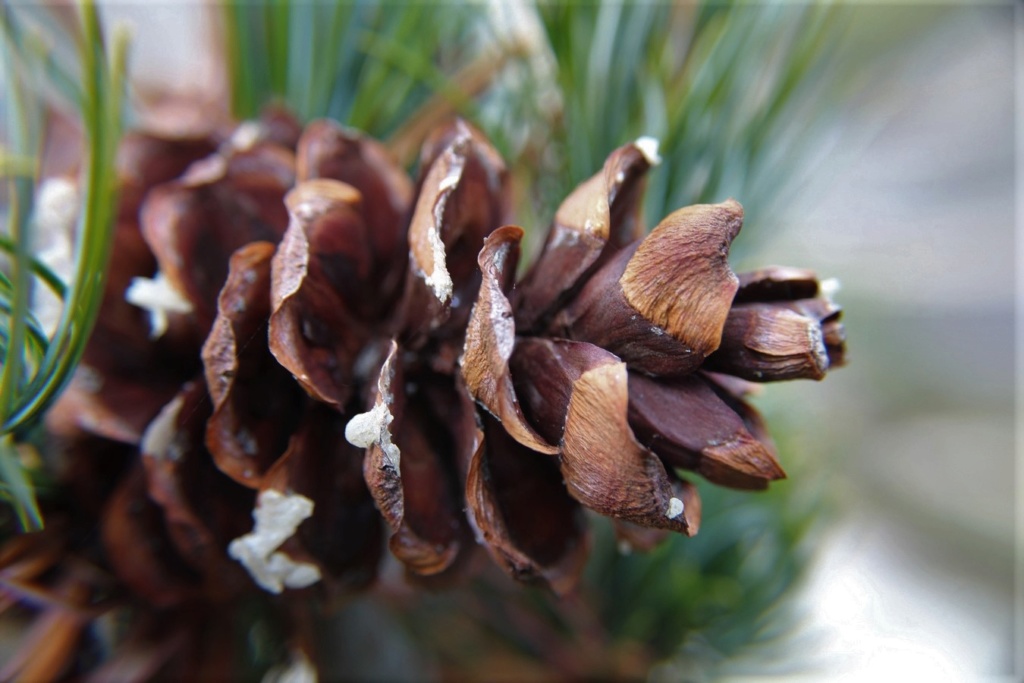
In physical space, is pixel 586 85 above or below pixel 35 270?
above

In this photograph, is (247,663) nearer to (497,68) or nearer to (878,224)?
(497,68)

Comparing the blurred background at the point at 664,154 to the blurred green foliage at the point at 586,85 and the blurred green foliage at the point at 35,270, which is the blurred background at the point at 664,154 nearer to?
the blurred green foliage at the point at 586,85

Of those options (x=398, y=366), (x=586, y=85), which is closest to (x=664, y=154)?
(x=586, y=85)

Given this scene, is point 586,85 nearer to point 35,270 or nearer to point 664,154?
point 664,154

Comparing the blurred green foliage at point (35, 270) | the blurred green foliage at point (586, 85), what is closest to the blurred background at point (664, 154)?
the blurred green foliage at point (586, 85)

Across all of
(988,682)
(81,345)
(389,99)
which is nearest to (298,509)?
(81,345)

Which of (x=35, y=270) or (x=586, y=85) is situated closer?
(x=35, y=270)

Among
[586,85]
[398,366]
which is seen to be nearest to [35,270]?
[398,366]

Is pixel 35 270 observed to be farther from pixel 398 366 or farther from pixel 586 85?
pixel 586 85
